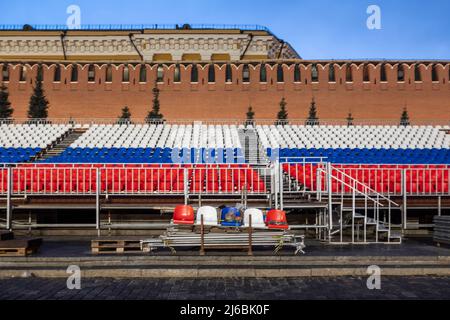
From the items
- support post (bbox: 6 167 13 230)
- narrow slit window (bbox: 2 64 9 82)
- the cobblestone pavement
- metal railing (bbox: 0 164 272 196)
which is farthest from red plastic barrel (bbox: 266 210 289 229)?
narrow slit window (bbox: 2 64 9 82)

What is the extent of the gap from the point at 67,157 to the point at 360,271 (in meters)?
16.8

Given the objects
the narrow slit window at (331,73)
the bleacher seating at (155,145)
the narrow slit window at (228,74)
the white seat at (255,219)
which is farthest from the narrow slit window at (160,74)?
the white seat at (255,219)

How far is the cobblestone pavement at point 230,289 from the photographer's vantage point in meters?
6.90

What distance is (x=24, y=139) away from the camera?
2673 centimetres

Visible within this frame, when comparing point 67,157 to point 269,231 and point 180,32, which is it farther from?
point 180,32

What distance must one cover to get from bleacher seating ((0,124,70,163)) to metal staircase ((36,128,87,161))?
0.27 m

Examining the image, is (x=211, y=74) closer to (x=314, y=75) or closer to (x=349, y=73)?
(x=314, y=75)

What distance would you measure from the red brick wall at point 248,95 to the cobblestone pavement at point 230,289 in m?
35.6

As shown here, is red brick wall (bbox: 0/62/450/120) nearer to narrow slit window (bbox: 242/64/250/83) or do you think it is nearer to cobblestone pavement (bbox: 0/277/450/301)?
narrow slit window (bbox: 242/64/250/83)

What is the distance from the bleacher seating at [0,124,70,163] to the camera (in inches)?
899

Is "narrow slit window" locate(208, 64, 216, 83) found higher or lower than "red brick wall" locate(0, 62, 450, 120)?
higher

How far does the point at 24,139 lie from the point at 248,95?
22.0m

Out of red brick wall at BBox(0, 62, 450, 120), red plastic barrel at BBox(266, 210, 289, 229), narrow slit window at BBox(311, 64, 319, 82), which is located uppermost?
narrow slit window at BBox(311, 64, 319, 82)

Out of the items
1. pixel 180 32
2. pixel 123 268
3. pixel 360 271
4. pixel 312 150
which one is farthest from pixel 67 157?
pixel 180 32
